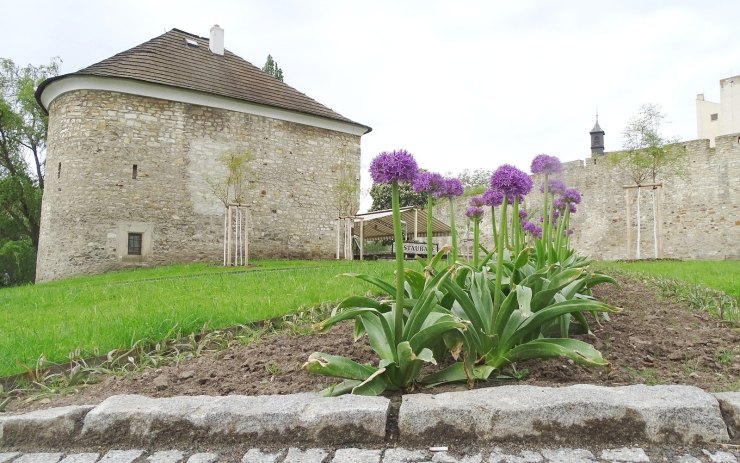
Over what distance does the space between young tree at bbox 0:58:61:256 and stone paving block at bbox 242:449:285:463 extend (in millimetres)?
24262

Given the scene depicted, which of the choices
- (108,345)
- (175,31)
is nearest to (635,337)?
(108,345)

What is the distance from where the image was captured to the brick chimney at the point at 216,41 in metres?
17.8

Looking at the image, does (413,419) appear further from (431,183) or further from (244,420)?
(431,183)

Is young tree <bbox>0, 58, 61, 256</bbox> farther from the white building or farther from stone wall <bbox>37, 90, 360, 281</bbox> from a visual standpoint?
the white building

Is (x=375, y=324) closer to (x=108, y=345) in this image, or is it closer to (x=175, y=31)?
(x=108, y=345)

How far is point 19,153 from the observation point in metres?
22.8

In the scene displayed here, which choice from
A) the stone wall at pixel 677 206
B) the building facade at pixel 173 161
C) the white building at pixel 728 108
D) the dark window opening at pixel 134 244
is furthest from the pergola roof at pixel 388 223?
the white building at pixel 728 108

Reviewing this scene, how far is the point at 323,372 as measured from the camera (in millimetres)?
2107

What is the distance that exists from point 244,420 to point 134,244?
553 inches

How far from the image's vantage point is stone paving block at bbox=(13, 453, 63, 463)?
1.92 meters

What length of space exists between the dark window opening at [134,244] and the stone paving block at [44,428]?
13326 mm

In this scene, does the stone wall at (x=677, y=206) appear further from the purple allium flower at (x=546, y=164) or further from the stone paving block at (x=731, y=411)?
the stone paving block at (x=731, y=411)

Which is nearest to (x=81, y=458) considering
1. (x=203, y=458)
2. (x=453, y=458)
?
(x=203, y=458)

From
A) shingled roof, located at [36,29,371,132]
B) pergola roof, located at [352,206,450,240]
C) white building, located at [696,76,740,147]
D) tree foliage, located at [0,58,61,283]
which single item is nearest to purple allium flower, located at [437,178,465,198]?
shingled roof, located at [36,29,371,132]
